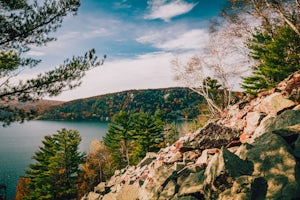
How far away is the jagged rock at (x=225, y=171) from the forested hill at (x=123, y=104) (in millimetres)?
148575

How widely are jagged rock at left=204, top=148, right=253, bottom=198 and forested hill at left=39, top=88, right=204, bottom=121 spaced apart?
14858 cm

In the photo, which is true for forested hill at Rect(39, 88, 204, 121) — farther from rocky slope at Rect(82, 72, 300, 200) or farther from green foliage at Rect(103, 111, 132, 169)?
rocky slope at Rect(82, 72, 300, 200)

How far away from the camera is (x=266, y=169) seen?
15.5 ft

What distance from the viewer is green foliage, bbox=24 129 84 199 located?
1088 inches

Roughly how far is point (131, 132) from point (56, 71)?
2651cm

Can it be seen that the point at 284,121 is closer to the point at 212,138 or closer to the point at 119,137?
the point at 212,138

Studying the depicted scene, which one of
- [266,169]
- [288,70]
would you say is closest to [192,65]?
[288,70]

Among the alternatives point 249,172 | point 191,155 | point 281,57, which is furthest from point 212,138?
point 281,57

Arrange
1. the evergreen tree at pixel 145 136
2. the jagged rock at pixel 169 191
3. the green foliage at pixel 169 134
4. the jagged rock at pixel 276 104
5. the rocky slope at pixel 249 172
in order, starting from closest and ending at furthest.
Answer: the rocky slope at pixel 249 172 < the jagged rock at pixel 169 191 < the jagged rock at pixel 276 104 < the evergreen tree at pixel 145 136 < the green foliage at pixel 169 134

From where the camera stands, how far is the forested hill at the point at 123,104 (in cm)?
16526

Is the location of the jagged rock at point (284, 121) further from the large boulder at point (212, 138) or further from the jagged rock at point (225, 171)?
the jagged rock at point (225, 171)

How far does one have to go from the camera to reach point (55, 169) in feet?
96.8

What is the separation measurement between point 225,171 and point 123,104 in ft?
607

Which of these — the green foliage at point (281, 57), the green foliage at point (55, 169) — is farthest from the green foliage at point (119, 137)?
the green foliage at point (281, 57)
